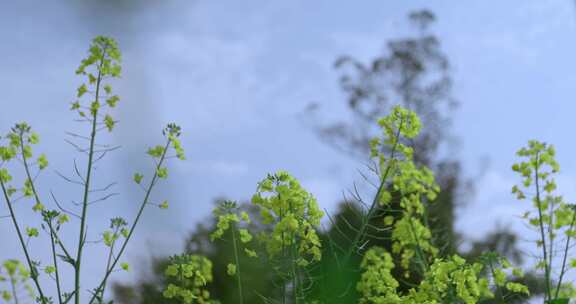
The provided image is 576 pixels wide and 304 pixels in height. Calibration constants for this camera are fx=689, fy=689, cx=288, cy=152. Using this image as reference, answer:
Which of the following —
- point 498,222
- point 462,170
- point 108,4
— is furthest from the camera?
point 462,170

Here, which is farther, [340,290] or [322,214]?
[322,214]

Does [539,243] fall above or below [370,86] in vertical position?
below

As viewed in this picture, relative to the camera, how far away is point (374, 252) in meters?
4.13

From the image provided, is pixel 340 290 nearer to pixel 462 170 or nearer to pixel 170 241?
pixel 170 241

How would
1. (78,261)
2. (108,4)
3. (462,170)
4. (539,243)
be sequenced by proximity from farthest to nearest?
(462,170) < (539,243) < (78,261) < (108,4)

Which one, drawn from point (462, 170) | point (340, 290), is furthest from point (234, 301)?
point (340, 290)

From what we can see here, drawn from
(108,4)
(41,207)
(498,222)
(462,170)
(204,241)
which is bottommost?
(108,4)

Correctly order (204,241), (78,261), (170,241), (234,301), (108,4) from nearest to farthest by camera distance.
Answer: (108,4), (170,241), (78,261), (234,301), (204,241)

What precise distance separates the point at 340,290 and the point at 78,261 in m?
2.26

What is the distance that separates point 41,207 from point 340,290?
102 inches

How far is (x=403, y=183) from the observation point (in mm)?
3912

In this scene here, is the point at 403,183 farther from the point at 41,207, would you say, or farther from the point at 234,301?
the point at 234,301

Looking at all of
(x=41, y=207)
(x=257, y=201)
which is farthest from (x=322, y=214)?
(x=41, y=207)

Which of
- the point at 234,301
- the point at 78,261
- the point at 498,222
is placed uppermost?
the point at 498,222
